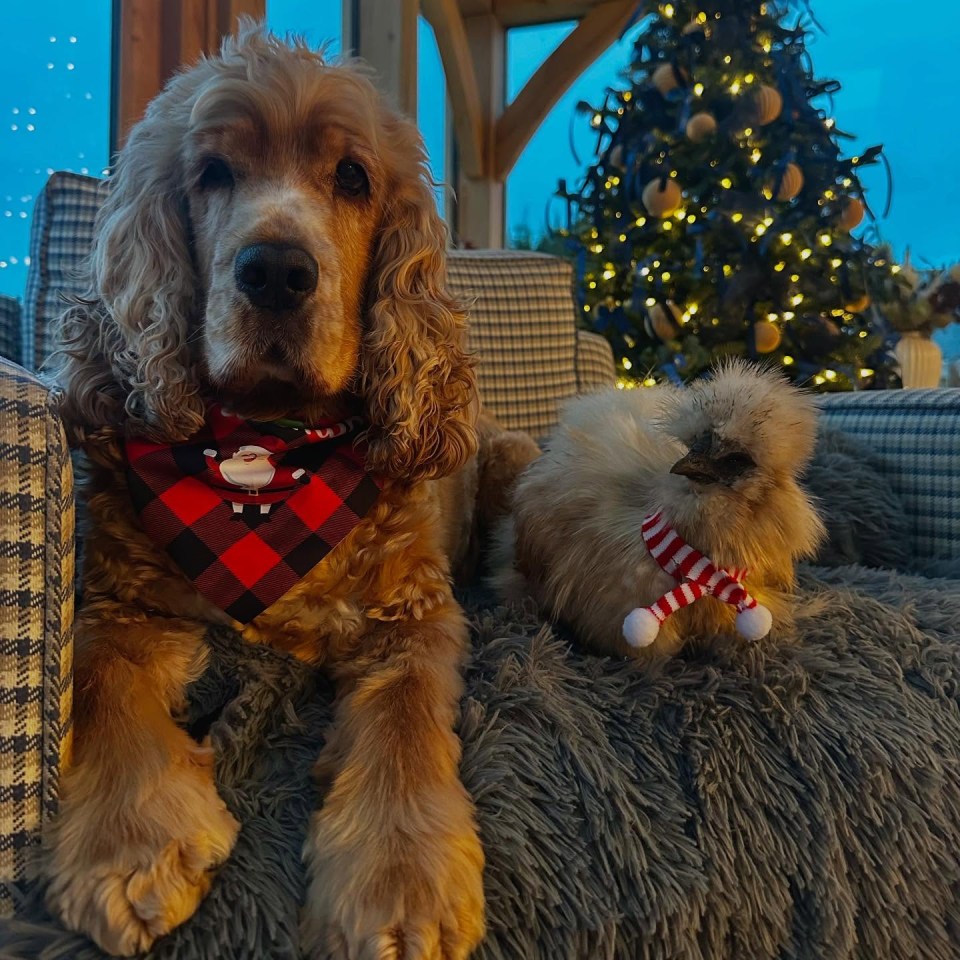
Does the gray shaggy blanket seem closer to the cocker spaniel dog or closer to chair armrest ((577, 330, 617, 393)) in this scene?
the cocker spaniel dog

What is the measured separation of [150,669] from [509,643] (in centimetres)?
49

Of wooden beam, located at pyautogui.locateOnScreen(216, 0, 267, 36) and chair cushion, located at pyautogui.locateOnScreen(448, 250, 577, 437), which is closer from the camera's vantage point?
chair cushion, located at pyautogui.locateOnScreen(448, 250, 577, 437)

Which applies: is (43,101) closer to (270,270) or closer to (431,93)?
(270,270)

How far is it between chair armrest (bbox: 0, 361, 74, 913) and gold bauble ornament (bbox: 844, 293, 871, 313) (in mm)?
3122

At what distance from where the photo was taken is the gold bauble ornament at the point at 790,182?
304 centimetres

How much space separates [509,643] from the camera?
3.67 feet

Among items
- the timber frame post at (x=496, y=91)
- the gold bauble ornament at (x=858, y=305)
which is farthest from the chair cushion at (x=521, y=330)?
the timber frame post at (x=496, y=91)

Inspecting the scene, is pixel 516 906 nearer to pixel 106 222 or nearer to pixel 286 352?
pixel 286 352

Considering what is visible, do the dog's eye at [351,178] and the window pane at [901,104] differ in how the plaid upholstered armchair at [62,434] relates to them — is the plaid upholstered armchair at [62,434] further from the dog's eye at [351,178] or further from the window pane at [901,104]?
the window pane at [901,104]

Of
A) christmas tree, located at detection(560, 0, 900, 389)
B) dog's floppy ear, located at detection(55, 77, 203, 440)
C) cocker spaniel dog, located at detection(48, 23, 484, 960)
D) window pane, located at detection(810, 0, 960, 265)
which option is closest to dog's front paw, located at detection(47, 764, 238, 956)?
cocker spaniel dog, located at detection(48, 23, 484, 960)

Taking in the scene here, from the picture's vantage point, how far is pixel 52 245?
1.70 metres

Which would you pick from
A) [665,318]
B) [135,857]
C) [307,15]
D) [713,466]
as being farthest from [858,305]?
[135,857]

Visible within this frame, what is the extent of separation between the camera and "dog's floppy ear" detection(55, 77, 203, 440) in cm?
106

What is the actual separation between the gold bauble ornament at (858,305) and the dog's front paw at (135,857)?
10.2 feet
